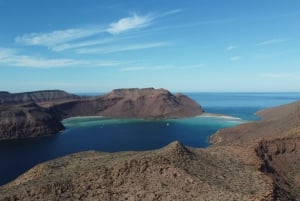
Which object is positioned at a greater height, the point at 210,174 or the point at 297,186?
the point at 210,174

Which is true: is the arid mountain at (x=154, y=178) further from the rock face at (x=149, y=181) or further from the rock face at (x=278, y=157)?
the rock face at (x=278, y=157)

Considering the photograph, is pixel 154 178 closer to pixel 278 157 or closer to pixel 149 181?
pixel 149 181

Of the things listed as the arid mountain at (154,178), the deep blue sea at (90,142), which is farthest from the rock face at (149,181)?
the deep blue sea at (90,142)

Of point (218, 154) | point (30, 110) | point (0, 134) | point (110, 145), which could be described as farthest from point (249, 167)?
point (30, 110)

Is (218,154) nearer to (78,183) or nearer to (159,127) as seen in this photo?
(78,183)

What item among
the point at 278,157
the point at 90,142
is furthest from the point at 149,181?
the point at 90,142

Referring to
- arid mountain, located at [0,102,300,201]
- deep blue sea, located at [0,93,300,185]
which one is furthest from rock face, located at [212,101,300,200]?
deep blue sea, located at [0,93,300,185]

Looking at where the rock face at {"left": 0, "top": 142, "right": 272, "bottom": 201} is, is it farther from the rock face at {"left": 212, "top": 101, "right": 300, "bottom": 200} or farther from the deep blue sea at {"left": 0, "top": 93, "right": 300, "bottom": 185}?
the deep blue sea at {"left": 0, "top": 93, "right": 300, "bottom": 185}

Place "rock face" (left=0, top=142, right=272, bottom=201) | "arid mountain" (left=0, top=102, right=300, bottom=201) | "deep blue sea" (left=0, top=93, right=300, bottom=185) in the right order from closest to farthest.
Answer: "rock face" (left=0, top=142, right=272, bottom=201)
"arid mountain" (left=0, top=102, right=300, bottom=201)
"deep blue sea" (left=0, top=93, right=300, bottom=185)
